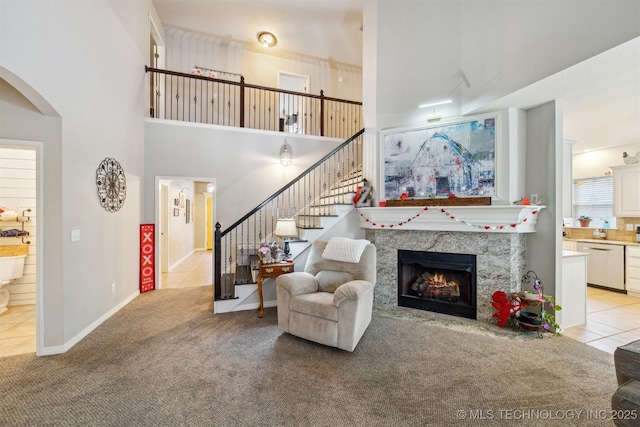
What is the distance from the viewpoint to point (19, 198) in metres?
3.70

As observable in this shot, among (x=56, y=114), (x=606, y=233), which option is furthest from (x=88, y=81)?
(x=606, y=233)

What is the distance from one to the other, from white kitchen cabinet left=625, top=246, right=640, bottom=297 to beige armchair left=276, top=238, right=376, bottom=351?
477 cm

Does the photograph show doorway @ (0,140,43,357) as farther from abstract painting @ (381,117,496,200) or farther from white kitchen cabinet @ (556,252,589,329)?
white kitchen cabinet @ (556,252,589,329)

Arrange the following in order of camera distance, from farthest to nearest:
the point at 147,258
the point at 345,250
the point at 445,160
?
the point at 147,258
the point at 445,160
the point at 345,250

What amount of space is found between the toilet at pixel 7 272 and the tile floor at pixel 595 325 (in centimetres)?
18

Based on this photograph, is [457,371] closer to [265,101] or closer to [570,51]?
[570,51]

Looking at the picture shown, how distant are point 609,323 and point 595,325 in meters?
0.25

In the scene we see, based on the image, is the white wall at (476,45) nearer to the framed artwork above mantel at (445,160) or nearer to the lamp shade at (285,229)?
the framed artwork above mantel at (445,160)

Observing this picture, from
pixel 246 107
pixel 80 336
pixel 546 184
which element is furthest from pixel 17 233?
pixel 546 184

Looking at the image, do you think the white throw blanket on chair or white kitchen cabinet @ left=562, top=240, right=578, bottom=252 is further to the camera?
white kitchen cabinet @ left=562, top=240, right=578, bottom=252

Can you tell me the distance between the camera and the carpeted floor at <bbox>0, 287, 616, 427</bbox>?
177cm

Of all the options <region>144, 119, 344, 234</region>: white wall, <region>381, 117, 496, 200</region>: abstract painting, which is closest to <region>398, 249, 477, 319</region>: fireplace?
<region>381, 117, 496, 200</region>: abstract painting

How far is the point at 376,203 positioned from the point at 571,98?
101 inches

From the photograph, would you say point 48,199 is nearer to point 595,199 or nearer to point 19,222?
point 19,222
